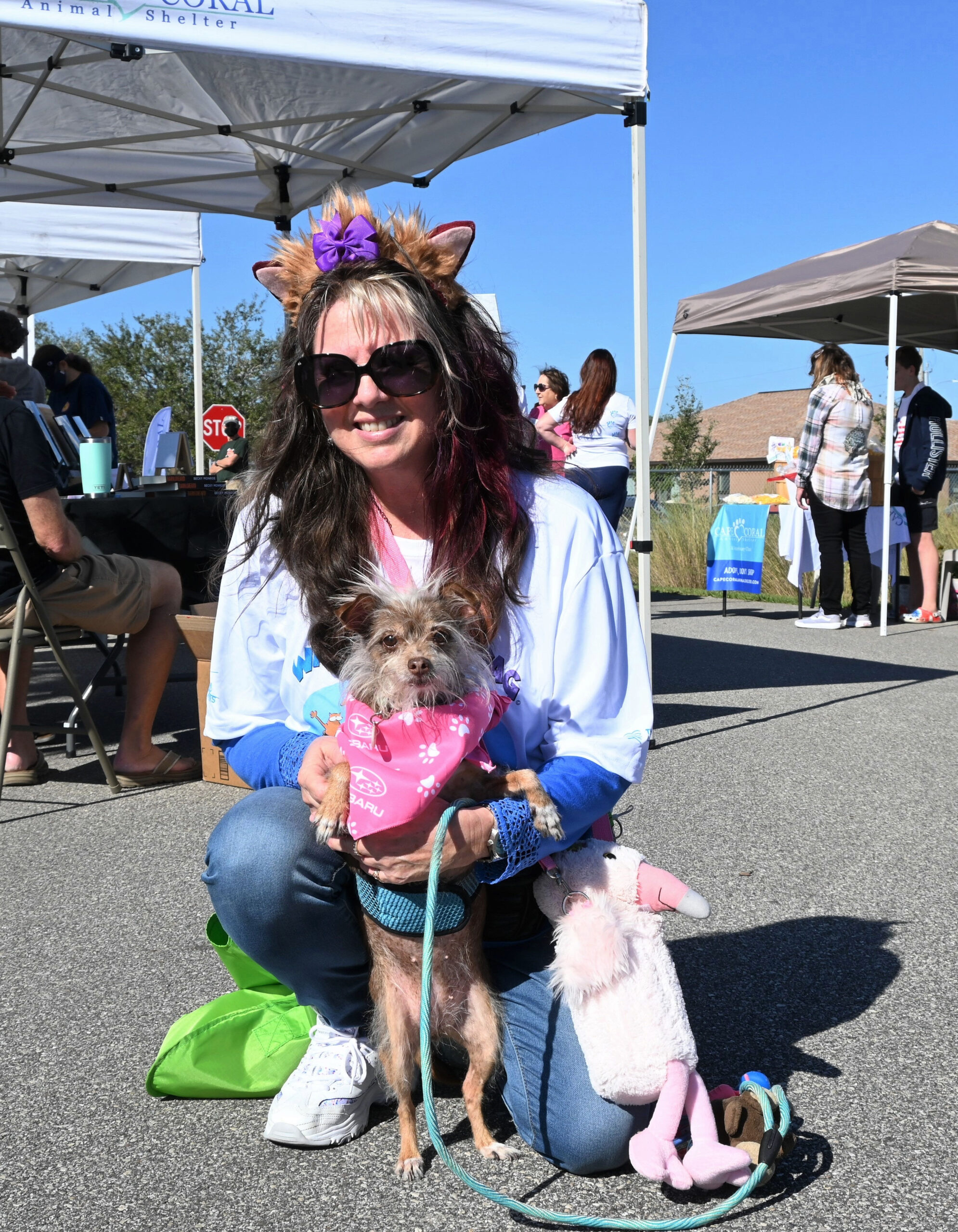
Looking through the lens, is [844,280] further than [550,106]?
Yes

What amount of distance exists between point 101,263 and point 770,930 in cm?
1063

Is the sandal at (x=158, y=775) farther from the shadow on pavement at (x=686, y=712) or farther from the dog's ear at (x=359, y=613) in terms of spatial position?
the dog's ear at (x=359, y=613)

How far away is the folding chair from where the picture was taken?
4316mm

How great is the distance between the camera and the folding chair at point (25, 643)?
4.32 meters

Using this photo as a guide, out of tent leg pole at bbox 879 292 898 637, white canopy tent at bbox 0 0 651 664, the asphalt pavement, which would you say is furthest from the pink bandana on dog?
tent leg pole at bbox 879 292 898 637

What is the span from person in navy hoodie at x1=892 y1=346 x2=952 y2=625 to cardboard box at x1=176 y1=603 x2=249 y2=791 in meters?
7.44

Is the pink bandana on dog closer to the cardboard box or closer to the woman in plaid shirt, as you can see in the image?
the cardboard box

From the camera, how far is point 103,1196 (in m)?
2.03

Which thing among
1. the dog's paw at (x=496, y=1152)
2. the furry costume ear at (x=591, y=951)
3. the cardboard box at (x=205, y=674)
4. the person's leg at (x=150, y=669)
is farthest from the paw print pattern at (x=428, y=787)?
the person's leg at (x=150, y=669)

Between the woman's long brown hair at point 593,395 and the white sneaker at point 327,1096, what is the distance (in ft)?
22.3

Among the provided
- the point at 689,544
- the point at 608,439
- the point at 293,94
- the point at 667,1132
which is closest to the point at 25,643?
the point at 667,1132

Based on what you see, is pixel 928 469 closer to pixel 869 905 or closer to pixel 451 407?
pixel 869 905

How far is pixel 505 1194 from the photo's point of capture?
1995 millimetres

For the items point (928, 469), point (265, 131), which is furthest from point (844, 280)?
point (265, 131)
